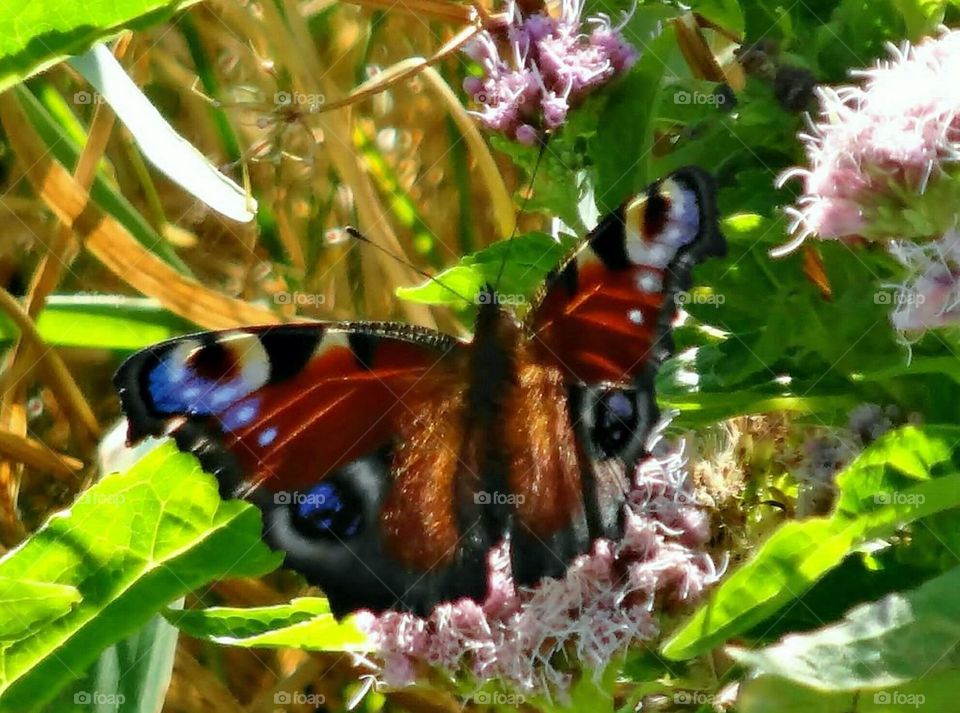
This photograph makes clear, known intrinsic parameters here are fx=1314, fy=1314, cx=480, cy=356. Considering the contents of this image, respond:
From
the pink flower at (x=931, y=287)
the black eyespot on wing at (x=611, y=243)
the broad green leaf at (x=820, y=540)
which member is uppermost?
the black eyespot on wing at (x=611, y=243)

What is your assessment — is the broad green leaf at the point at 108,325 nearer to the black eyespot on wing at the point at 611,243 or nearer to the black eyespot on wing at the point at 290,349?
the black eyespot on wing at the point at 290,349

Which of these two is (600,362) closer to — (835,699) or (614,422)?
(614,422)

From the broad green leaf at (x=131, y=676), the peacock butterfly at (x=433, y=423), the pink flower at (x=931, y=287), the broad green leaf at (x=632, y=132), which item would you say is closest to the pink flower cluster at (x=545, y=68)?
the broad green leaf at (x=632, y=132)

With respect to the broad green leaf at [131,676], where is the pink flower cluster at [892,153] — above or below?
above

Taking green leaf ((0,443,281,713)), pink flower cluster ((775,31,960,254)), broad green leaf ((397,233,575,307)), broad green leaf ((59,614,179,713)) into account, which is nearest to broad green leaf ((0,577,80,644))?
green leaf ((0,443,281,713))

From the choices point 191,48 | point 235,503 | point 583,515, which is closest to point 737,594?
point 583,515
